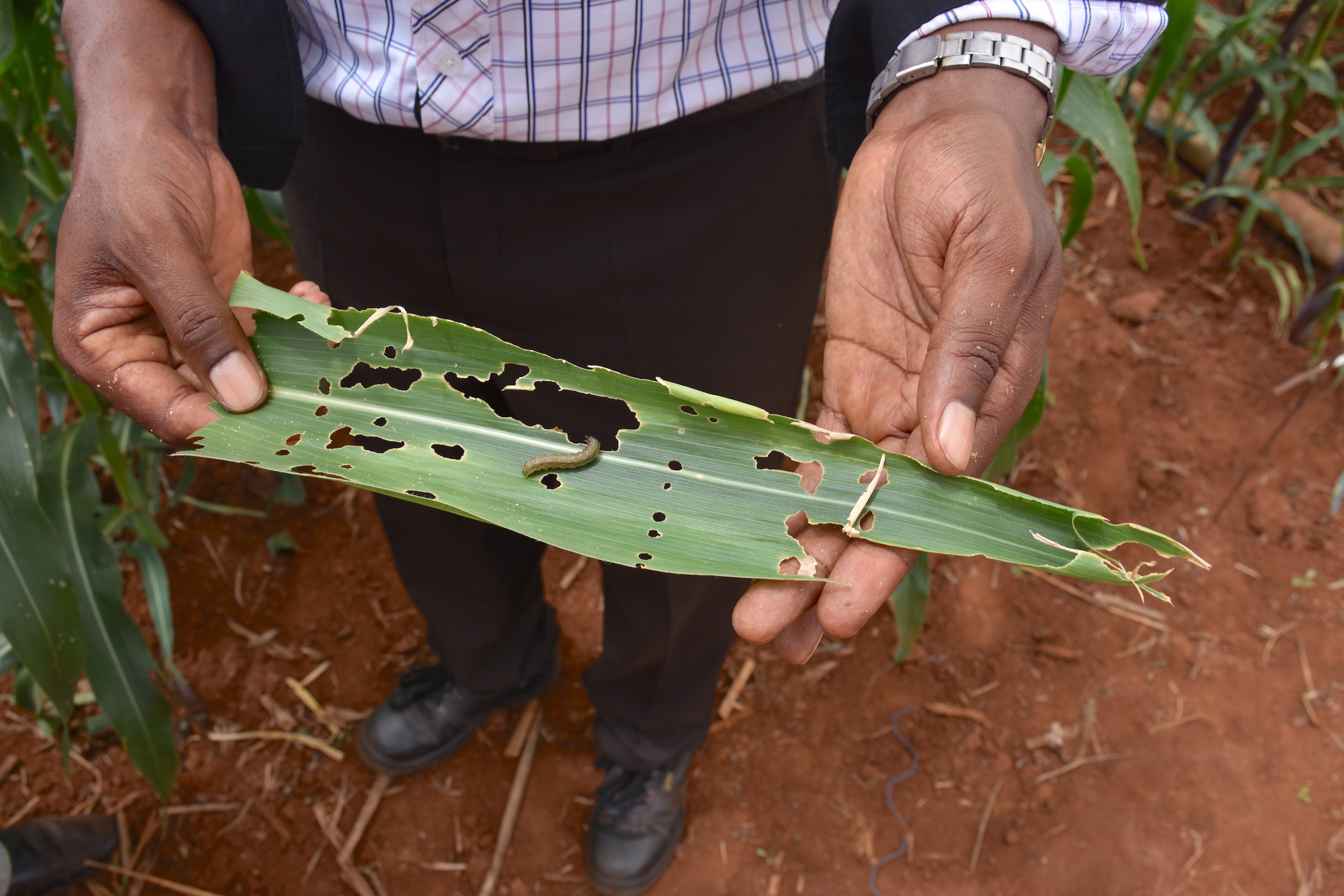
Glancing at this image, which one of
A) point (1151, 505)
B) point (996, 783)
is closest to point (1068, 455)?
point (1151, 505)

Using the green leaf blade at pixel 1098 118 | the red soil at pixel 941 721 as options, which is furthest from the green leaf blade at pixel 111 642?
the green leaf blade at pixel 1098 118

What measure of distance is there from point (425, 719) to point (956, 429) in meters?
2.08

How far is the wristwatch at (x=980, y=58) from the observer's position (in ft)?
4.23

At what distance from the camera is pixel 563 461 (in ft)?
4.27

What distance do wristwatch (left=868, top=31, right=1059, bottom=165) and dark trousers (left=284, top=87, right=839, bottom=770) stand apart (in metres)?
0.28

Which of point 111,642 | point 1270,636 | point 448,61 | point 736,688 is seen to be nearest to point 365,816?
point 111,642

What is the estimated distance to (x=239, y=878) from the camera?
2.33m

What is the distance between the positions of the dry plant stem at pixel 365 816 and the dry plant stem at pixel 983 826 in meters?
1.84

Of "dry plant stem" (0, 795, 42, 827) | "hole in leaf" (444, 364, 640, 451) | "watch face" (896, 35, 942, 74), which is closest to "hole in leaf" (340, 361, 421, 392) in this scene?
"hole in leaf" (444, 364, 640, 451)

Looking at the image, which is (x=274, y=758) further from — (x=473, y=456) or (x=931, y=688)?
(x=931, y=688)

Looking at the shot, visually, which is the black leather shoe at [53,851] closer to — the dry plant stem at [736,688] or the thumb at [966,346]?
the dry plant stem at [736,688]

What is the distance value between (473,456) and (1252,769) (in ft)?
8.75

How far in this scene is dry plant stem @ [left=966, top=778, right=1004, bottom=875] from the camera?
93.0 inches

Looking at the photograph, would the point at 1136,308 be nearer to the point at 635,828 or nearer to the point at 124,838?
the point at 635,828
